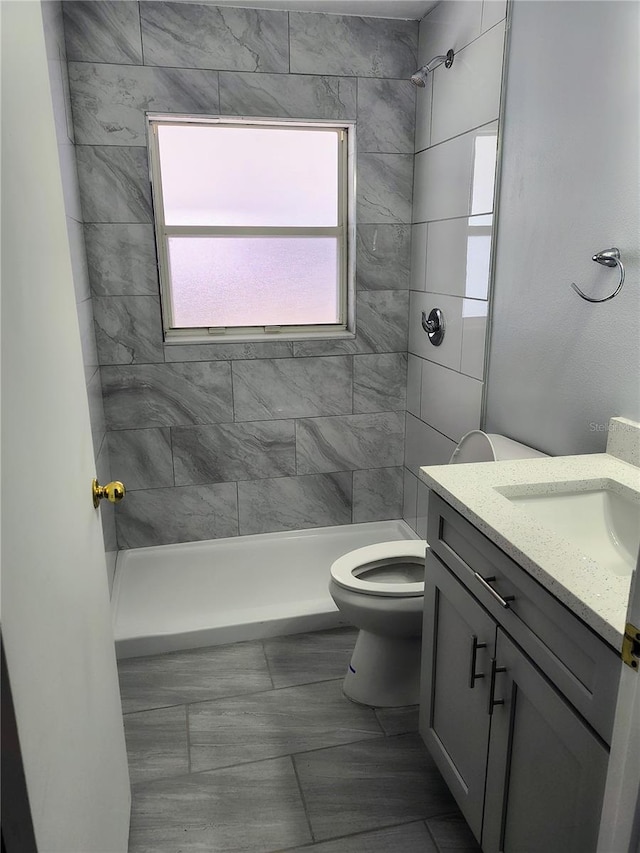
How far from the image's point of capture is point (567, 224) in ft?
6.11

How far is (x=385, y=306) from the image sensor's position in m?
3.09

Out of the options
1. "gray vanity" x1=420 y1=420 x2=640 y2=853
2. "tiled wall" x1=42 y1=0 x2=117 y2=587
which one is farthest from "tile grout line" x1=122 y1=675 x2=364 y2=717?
"tiled wall" x1=42 y1=0 x2=117 y2=587

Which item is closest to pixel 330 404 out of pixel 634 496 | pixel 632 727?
pixel 634 496

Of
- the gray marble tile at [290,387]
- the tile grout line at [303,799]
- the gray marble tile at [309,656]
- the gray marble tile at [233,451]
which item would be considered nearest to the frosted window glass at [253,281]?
the gray marble tile at [290,387]

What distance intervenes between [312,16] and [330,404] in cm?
172

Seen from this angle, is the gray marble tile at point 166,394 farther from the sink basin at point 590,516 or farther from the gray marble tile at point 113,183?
the sink basin at point 590,516

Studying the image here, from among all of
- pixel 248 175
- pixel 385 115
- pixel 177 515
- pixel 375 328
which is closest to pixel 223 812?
pixel 177 515

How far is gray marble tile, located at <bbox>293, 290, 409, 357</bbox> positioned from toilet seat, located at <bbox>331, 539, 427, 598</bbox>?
44.3 inches

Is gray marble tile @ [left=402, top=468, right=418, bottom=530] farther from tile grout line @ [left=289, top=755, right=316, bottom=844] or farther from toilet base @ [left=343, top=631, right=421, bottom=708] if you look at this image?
tile grout line @ [left=289, top=755, right=316, bottom=844]

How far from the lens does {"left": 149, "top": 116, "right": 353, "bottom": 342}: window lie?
284 cm

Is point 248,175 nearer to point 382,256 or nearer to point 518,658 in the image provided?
point 382,256

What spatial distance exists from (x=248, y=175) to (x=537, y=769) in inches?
103

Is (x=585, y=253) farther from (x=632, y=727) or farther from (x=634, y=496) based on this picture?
(x=632, y=727)

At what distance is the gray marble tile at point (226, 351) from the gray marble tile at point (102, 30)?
1211mm
